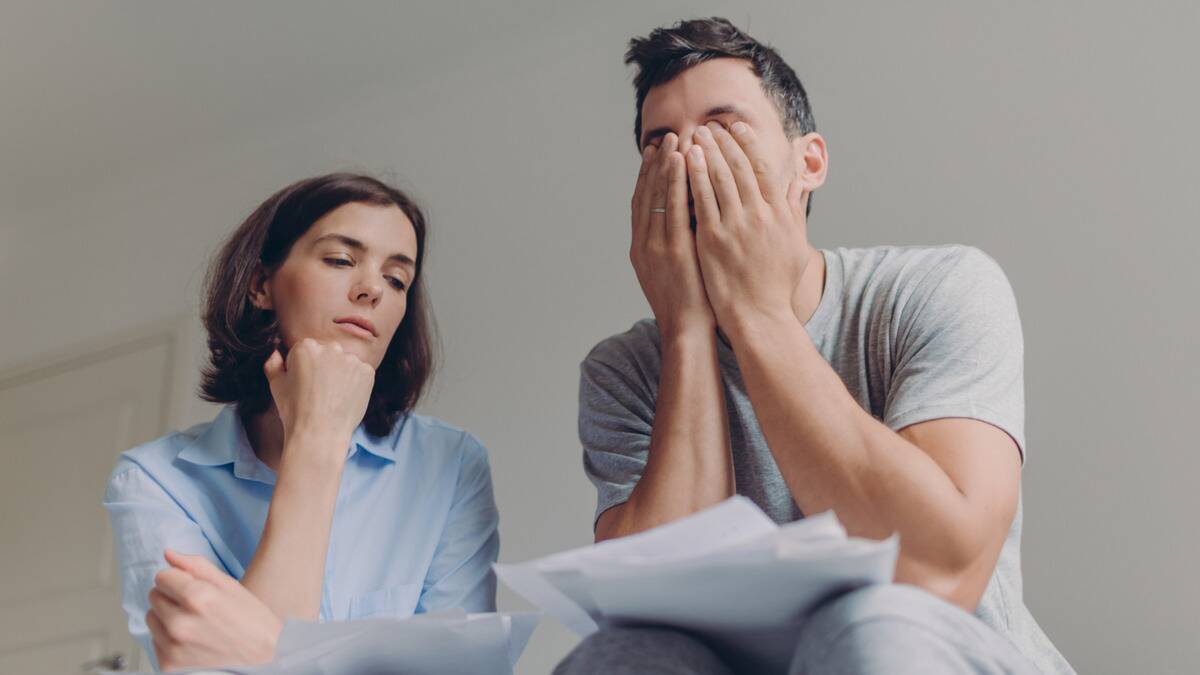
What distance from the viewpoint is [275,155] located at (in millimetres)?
3123

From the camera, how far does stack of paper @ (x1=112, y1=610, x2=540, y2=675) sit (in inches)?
32.5

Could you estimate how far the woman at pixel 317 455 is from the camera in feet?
4.16

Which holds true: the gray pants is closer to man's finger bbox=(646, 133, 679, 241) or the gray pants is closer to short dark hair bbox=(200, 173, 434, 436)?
man's finger bbox=(646, 133, 679, 241)

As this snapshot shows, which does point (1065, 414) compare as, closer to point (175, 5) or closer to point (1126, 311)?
point (1126, 311)

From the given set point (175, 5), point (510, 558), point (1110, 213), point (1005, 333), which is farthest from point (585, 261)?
point (1005, 333)

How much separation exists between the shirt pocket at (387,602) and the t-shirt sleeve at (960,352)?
574mm

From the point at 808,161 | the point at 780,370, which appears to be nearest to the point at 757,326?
the point at 780,370

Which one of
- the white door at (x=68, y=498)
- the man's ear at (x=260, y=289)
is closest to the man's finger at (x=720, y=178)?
the man's ear at (x=260, y=289)

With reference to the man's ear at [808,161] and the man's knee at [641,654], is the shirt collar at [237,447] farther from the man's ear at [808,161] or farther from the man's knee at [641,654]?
the man's knee at [641,654]

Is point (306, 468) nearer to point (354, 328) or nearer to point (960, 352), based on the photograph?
point (354, 328)

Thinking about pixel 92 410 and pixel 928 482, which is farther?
pixel 92 410

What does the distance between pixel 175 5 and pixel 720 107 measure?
1.88 meters

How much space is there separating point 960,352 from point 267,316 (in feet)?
3.08

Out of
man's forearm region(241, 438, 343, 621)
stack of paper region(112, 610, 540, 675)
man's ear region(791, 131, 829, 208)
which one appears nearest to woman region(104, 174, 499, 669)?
man's forearm region(241, 438, 343, 621)
